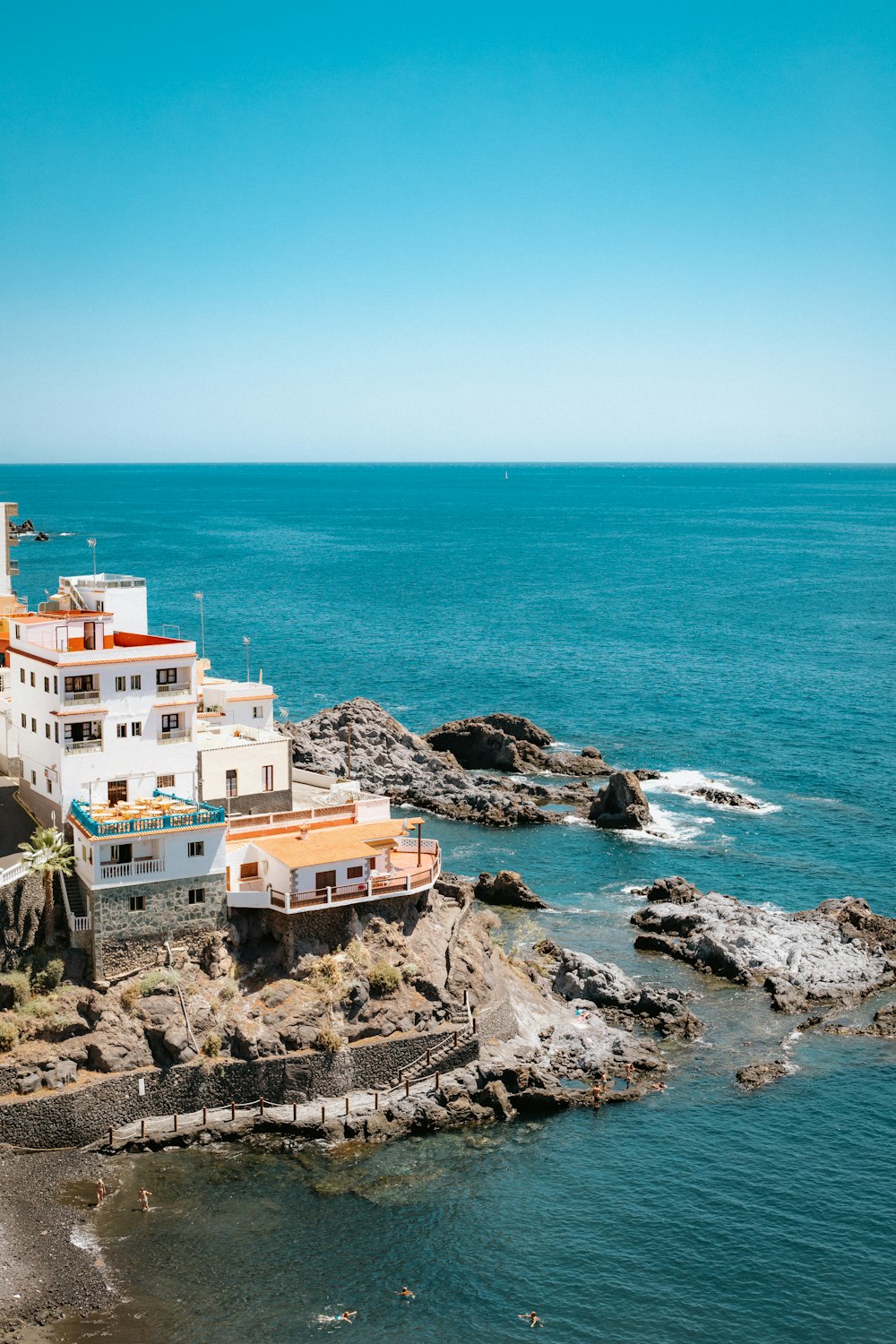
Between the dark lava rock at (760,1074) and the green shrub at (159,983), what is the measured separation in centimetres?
2331

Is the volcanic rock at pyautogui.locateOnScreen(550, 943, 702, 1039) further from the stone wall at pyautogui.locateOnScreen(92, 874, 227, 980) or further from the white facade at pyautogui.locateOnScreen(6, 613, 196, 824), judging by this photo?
the white facade at pyautogui.locateOnScreen(6, 613, 196, 824)

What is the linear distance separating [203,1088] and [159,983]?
4.18m

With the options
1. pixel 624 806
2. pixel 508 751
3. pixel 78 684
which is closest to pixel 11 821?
pixel 78 684

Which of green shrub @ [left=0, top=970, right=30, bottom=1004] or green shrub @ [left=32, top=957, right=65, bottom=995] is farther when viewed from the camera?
green shrub @ [left=32, top=957, right=65, bottom=995]

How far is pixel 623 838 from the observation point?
284ft

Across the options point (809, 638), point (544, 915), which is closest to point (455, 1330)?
point (544, 915)

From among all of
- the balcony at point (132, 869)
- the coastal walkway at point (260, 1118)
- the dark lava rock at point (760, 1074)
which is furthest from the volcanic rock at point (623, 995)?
the balcony at point (132, 869)

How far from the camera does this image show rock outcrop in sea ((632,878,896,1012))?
64.4 m

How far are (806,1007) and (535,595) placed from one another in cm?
13898

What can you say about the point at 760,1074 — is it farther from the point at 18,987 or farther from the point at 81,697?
the point at 81,697

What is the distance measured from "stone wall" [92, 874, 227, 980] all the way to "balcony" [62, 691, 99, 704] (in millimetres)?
7963

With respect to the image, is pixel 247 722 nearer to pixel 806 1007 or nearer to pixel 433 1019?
pixel 433 1019

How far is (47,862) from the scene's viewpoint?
165 feet

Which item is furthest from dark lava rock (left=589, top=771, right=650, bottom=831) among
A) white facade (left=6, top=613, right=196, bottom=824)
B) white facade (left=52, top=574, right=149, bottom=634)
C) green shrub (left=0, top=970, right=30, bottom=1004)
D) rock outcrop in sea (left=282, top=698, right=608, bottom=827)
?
green shrub (left=0, top=970, right=30, bottom=1004)
